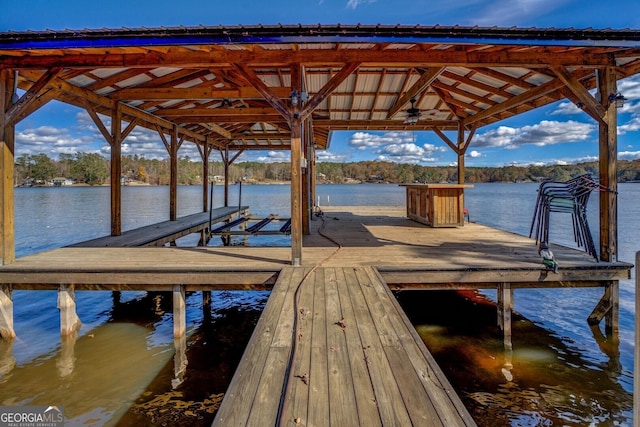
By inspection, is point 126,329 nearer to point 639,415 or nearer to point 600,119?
point 639,415

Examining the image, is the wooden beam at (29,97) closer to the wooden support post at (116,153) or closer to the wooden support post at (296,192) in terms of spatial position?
the wooden support post at (116,153)

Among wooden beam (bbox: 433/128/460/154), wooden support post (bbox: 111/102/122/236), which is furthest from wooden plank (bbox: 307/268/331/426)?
wooden beam (bbox: 433/128/460/154)

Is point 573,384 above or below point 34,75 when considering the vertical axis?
below

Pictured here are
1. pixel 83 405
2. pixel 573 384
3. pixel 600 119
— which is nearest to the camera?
pixel 83 405

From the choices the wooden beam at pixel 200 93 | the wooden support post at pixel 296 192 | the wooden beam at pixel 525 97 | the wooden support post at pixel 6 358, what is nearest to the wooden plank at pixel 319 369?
the wooden support post at pixel 296 192

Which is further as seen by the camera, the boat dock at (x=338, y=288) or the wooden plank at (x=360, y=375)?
the boat dock at (x=338, y=288)

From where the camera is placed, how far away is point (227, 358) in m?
4.88

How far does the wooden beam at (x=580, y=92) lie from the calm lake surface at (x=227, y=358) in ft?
11.5

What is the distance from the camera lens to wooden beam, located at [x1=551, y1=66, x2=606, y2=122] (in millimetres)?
4898

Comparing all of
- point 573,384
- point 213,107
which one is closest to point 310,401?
point 573,384

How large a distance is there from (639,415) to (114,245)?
7699 millimetres

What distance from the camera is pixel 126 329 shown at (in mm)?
5918

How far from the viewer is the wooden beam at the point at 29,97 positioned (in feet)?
16.2

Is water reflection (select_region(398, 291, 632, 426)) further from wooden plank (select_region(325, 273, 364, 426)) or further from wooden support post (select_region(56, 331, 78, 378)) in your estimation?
wooden support post (select_region(56, 331, 78, 378))
